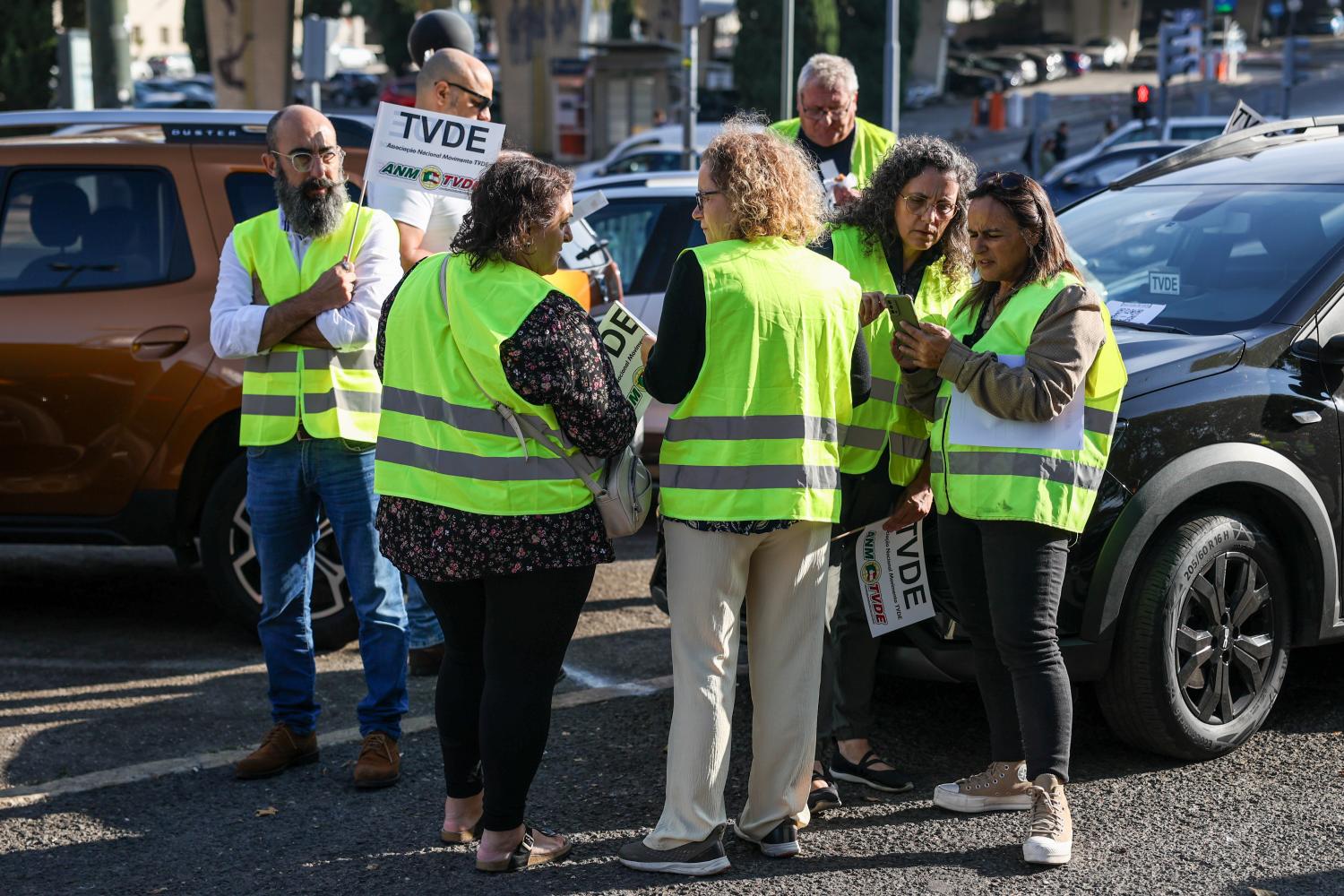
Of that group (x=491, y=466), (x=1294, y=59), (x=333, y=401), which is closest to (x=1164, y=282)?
(x=491, y=466)

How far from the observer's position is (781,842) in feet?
13.1

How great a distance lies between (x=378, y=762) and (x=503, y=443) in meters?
1.36

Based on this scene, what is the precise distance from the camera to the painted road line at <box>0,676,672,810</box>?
4.50 meters

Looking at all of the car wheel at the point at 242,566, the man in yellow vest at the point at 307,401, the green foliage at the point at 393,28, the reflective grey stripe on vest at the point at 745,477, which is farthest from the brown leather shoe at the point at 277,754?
the green foliage at the point at 393,28

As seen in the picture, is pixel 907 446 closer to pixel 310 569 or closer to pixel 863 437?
pixel 863 437

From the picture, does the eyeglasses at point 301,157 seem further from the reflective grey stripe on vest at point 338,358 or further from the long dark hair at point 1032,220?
the long dark hair at point 1032,220

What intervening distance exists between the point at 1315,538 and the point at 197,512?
3993 millimetres

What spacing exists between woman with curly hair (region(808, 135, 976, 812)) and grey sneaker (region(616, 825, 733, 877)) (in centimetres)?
50

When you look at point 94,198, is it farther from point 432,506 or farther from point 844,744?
point 844,744

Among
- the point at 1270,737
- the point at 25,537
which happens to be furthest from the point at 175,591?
the point at 1270,737

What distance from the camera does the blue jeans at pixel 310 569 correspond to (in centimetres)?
457

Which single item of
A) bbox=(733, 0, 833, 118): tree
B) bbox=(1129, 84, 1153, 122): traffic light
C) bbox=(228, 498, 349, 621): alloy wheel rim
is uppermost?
bbox=(733, 0, 833, 118): tree

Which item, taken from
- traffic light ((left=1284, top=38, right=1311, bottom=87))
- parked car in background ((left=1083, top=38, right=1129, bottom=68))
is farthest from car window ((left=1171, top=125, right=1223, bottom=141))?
parked car in background ((left=1083, top=38, right=1129, bottom=68))

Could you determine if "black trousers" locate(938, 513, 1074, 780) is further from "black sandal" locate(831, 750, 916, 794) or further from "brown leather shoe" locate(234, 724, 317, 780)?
"brown leather shoe" locate(234, 724, 317, 780)
